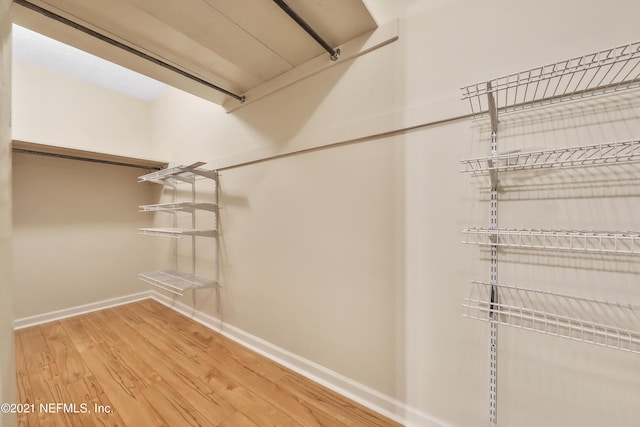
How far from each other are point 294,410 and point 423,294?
87 centimetres

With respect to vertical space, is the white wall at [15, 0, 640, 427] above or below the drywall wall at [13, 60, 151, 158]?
below

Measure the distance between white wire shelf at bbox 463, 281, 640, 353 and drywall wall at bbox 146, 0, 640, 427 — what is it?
0.04m

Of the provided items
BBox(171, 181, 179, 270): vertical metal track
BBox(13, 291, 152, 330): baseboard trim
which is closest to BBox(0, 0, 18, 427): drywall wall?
BBox(171, 181, 179, 270): vertical metal track

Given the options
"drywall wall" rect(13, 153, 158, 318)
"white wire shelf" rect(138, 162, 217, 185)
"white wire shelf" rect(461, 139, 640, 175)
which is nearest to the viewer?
"white wire shelf" rect(461, 139, 640, 175)

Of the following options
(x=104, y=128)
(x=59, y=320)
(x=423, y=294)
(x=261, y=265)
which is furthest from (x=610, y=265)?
(x=104, y=128)

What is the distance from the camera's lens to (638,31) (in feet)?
2.33

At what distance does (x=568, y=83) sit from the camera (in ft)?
2.52

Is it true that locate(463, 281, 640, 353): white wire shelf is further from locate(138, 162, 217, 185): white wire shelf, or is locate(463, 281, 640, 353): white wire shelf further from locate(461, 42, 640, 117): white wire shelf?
locate(138, 162, 217, 185): white wire shelf

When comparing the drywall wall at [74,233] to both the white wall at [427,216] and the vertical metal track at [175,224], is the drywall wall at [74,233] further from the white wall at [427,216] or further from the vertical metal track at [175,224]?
the white wall at [427,216]

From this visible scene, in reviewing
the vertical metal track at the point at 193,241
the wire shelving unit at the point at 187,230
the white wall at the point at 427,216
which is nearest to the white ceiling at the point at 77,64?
the wire shelving unit at the point at 187,230

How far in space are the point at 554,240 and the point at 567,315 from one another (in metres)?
0.25

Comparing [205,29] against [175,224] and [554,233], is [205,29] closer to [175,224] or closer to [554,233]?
[554,233]

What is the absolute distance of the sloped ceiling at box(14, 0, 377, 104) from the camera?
1012 millimetres

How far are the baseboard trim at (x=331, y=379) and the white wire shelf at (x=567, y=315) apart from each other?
582 millimetres
